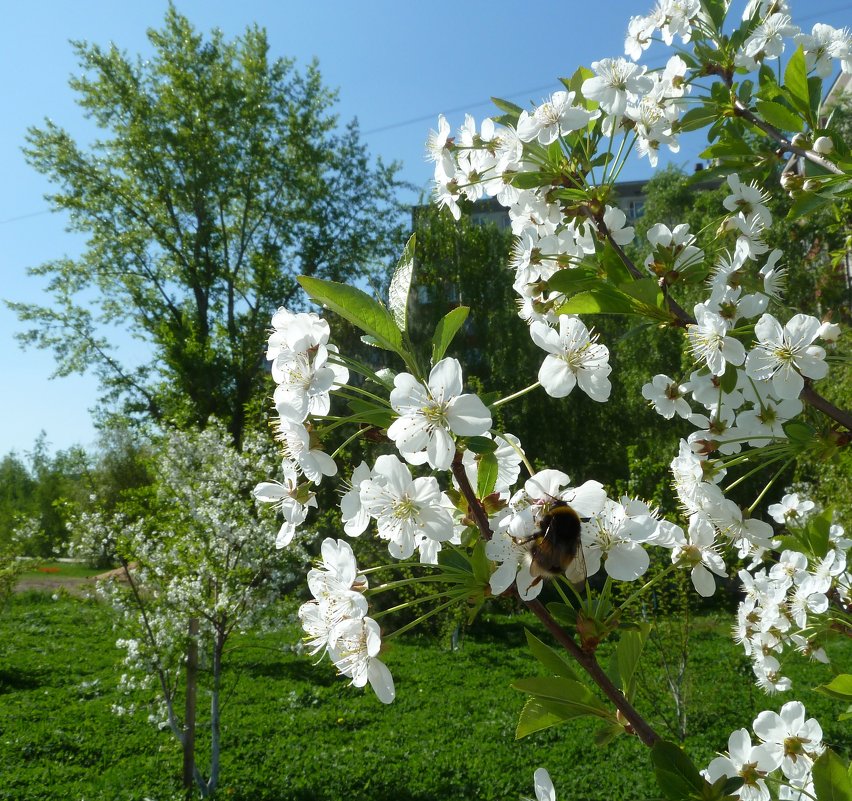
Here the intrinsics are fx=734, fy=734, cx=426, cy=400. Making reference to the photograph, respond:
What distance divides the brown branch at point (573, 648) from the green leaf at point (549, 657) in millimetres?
18

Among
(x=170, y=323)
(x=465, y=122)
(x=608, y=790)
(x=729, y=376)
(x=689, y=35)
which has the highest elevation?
(x=170, y=323)

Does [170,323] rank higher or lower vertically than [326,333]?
higher

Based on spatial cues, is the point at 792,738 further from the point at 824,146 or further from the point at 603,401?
the point at 824,146

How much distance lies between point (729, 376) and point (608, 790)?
4.70 metres

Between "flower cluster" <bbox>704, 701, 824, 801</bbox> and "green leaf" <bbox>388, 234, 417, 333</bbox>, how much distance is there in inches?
36.3

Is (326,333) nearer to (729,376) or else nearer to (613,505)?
(613,505)

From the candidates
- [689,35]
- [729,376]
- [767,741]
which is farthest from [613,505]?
[689,35]

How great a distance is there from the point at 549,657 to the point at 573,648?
0.10ft

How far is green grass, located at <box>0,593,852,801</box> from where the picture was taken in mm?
5215

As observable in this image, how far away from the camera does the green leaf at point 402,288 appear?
3.07 ft

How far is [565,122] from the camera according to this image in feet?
4.11

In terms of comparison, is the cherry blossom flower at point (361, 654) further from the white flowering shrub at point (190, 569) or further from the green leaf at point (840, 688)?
the white flowering shrub at point (190, 569)

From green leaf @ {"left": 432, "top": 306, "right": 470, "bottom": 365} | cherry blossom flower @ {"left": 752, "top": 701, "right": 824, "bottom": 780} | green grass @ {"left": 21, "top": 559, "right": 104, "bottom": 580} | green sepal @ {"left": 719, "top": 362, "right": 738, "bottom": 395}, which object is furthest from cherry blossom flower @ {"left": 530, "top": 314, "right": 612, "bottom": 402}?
green grass @ {"left": 21, "top": 559, "right": 104, "bottom": 580}

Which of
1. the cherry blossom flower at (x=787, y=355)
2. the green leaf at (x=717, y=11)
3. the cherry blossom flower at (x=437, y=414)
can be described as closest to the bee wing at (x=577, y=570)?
the cherry blossom flower at (x=437, y=414)
